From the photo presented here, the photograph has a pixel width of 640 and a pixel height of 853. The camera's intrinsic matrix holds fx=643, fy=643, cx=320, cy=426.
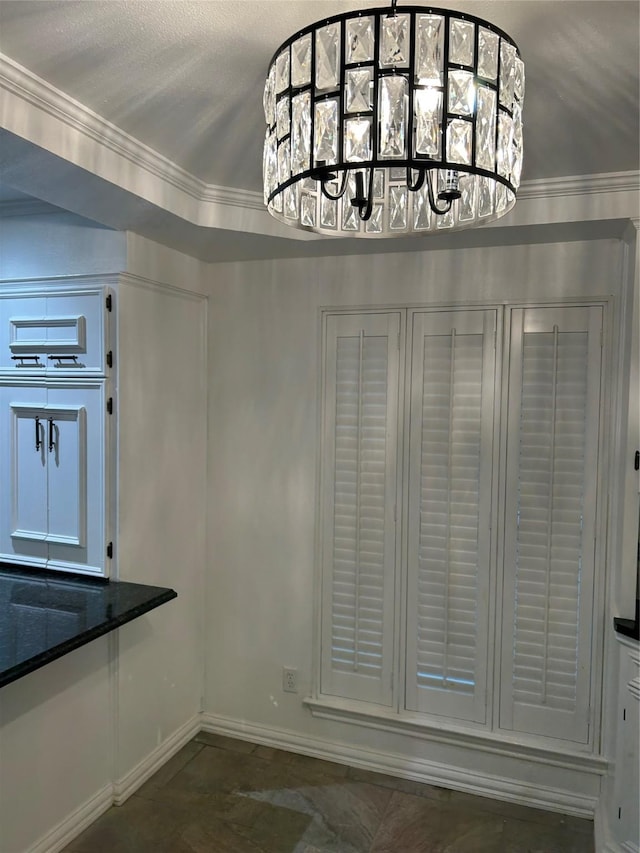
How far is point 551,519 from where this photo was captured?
2.62 metres

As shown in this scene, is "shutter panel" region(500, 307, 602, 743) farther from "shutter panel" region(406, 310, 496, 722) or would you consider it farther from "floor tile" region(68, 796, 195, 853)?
"floor tile" region(68, 796, 195, 853)

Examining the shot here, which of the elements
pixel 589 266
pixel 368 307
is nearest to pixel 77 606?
pixel 368 307

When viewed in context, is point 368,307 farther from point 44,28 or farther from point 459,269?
point 44,28

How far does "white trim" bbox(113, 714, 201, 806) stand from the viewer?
2637 mm

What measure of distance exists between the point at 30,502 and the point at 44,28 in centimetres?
188

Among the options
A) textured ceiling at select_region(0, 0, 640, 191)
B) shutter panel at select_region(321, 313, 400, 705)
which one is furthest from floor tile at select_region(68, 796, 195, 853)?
textured ceiling at select_region(0, 0, 640, 191)

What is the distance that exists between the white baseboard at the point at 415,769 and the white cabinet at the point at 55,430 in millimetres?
1140

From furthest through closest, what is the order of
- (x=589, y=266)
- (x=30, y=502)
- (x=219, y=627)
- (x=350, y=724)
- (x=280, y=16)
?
(x=219, y=627)
(x=350, y=724)
(x=30, y=502)
(x=589, y=266)
(x=280, y=16)

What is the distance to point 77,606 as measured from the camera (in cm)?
234

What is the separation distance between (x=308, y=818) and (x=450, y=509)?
136 centimetres

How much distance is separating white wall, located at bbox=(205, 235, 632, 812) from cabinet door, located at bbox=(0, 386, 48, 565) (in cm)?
79

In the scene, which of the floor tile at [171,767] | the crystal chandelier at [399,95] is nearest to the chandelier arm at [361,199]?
the crystal chandelier at [399,95]

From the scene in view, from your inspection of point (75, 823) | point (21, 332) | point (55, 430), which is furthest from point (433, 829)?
point (21, 332)

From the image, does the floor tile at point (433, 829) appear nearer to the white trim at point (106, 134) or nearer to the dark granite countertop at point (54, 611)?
the dark granite countertop at point (54, 611)
